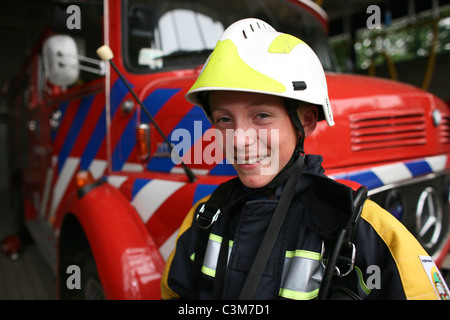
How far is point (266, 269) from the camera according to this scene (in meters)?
0.90

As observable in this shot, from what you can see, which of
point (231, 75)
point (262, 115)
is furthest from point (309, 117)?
point (231, 75)

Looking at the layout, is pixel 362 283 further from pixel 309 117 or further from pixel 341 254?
pixel 309 117

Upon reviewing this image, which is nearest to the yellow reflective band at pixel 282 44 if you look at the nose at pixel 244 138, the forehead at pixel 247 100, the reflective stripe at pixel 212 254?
the forehead at pixel 247 100

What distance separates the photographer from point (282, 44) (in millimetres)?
958

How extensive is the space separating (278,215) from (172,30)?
4.02 feet

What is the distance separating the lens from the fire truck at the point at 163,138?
1394 millimetres

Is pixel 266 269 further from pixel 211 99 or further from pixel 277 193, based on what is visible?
pixel 211 99

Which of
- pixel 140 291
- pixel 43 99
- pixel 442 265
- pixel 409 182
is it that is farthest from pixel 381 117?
pixel 43 99

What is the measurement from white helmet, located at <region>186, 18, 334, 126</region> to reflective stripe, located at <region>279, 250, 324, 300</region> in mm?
422

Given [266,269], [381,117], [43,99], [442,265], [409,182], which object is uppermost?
[43,99]

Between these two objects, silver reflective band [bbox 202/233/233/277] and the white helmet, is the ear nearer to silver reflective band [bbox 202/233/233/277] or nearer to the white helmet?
the white helmet

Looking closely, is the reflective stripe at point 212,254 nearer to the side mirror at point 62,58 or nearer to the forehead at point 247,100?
the forehead at point 247,100

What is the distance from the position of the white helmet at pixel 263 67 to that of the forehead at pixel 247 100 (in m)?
0.06

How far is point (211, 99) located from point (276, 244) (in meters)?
0.47
